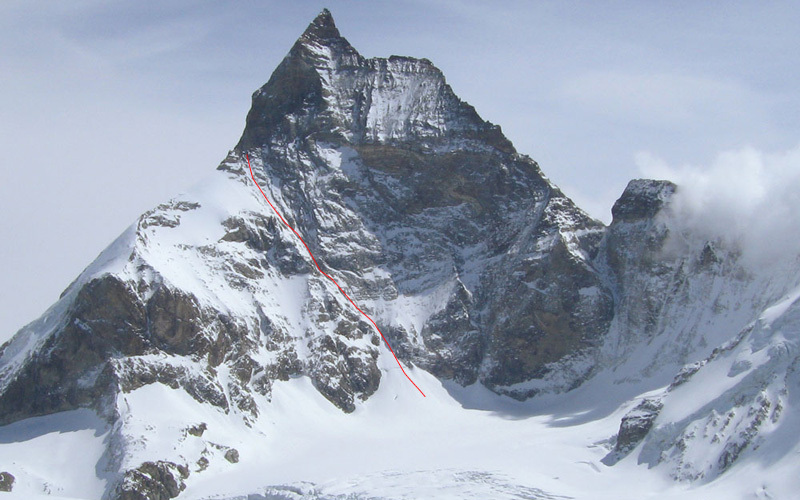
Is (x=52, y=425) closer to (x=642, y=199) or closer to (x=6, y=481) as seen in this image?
(x=6, y=481)

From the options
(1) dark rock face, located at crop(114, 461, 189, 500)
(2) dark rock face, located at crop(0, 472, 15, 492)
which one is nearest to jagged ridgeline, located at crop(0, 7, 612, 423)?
(1) dark rock face, located at crop(114, 461, 189, 500)

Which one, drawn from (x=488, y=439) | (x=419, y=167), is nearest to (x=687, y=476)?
(x=488, y=439)

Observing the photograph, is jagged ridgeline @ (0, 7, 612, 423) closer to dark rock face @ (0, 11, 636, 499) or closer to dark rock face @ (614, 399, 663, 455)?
dark rock face @ (0, 11, 636, 499)

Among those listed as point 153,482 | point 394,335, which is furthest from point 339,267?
point 153,482

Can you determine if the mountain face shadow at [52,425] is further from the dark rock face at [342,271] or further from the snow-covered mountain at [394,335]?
the dark rock face at [342,271]

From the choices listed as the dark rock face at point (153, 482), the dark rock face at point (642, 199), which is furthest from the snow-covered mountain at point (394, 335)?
the dark rock face at point (642, 199)

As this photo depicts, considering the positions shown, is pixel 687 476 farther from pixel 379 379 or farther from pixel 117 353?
pixel 117 353
